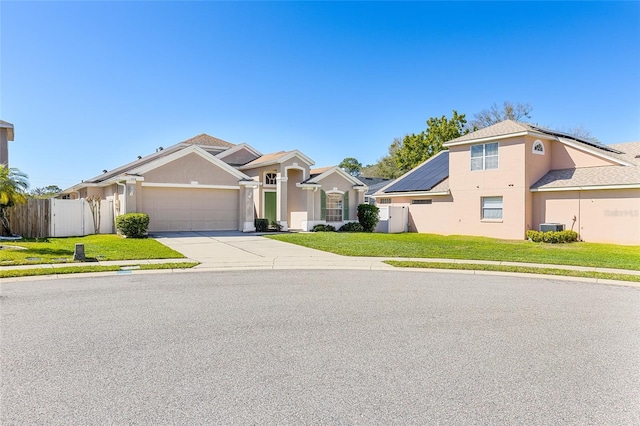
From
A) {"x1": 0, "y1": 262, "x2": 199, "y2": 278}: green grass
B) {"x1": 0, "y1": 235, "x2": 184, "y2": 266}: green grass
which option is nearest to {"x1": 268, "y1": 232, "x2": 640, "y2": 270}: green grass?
{"x1": 0, "y1": 262, "x2": 199, "y2": 278}: green grass

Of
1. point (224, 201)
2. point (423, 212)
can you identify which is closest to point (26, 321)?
point (224, 201)

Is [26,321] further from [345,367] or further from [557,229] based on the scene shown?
[557,229]

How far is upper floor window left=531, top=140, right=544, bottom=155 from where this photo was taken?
906 inches

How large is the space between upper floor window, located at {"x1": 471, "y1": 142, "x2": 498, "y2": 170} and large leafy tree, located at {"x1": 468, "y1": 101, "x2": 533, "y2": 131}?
23228mm

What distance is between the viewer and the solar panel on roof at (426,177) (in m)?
28.2

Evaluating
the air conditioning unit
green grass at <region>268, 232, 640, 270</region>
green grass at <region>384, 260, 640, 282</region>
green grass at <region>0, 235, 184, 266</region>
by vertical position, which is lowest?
green grass at <region>384, 260, 640, 282</region>

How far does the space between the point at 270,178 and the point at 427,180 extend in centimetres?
1051

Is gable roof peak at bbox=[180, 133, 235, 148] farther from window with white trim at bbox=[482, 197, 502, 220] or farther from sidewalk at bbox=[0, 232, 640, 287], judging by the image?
window with white trim at bbox=[482, 197, 502, 220]

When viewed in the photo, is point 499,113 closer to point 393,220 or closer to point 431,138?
point 431,138

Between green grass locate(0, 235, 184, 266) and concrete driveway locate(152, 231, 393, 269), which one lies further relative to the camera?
concrete driveway locate(152, 231, 393, 269)

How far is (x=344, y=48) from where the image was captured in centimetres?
2202

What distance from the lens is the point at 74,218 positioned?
2114 centimetres

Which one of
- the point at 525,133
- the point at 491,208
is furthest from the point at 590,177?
the point at 491,208

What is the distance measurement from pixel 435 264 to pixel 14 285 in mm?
10531
